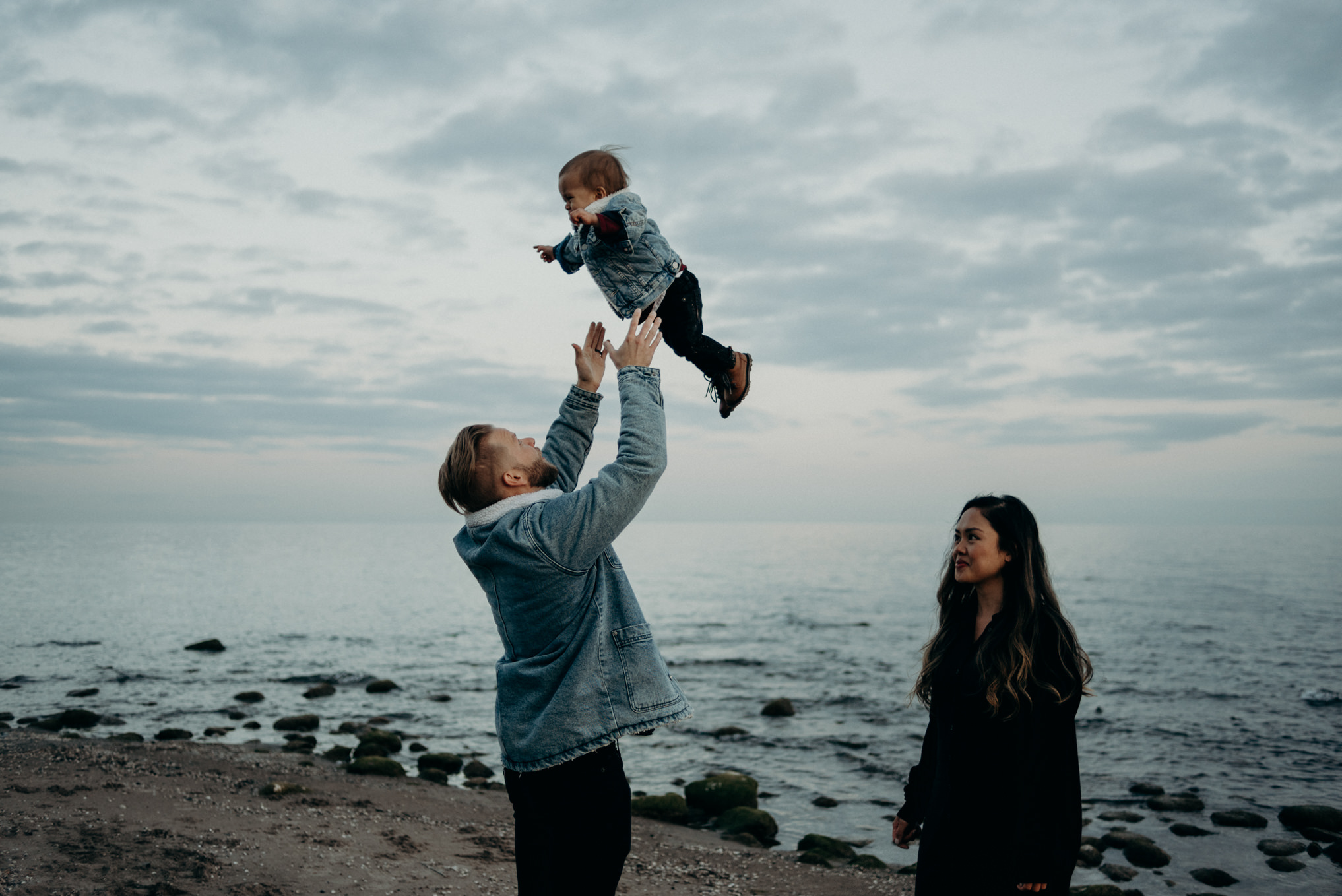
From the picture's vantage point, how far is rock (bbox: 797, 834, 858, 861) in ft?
30.9

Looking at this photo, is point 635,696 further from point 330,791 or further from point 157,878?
point 330,791

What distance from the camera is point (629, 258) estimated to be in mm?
3848

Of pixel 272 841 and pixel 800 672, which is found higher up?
pixel 272 841

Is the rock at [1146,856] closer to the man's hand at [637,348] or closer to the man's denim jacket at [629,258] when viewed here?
the man's denim jacket at [629,258]

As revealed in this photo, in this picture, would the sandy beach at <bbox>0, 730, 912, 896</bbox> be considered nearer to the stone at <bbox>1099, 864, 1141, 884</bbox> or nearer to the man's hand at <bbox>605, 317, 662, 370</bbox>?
the stone at <bbox>1099, 864, 1141, 884</bbox>

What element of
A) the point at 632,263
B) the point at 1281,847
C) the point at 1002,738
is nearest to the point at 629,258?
the point at 632,263

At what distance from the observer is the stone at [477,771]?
1252 cm

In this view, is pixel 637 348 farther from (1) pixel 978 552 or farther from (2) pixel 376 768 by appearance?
(2) pixel 376 768

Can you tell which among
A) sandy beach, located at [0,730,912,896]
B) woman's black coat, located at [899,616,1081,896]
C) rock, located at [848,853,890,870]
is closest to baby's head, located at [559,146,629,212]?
woman's black coat, located at [899,616,1081,896]

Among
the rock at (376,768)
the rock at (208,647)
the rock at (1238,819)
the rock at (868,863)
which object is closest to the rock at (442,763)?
the rock at (376,768)

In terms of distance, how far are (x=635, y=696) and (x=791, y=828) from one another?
8.76m

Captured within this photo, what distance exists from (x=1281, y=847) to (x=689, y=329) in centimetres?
1039

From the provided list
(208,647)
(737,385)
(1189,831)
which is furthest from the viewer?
(208,647)

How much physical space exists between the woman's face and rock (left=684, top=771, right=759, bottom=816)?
781 centimetres
